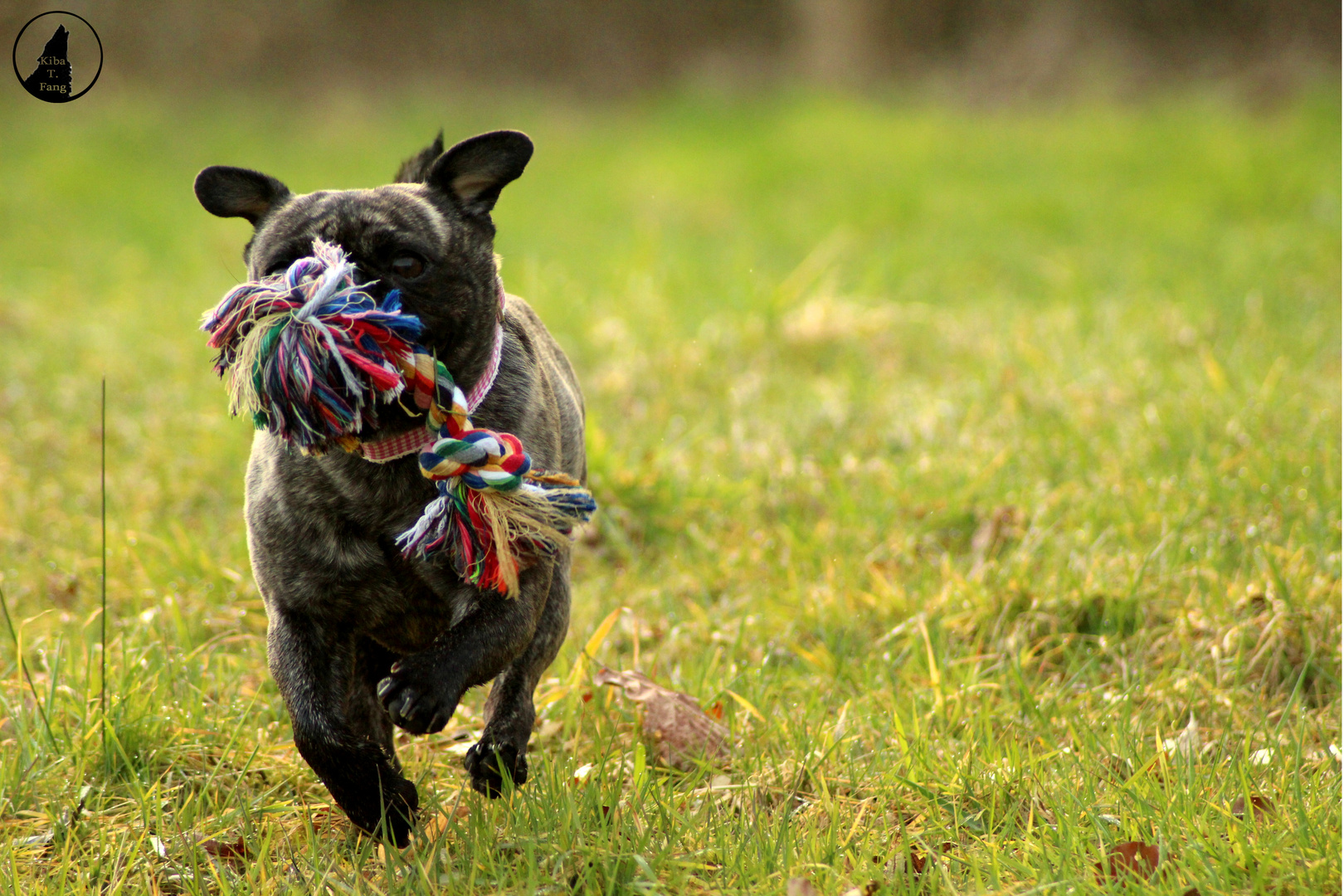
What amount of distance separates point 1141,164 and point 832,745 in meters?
8.81

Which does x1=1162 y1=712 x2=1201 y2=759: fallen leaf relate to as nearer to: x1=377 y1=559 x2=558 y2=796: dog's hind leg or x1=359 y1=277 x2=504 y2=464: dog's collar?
x1=377 y1=559 x2=558 y2=796: dog's hind leg

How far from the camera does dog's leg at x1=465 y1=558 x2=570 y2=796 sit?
268 cm

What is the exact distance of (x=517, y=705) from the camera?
2768 millimetres

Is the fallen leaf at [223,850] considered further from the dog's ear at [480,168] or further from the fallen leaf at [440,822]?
the dog's ear at [480,168]

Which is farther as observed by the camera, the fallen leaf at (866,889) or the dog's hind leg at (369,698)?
the dog's hind leg at (369,698)

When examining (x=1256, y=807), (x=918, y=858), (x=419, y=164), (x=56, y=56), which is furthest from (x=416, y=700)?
(x=56, y=56)

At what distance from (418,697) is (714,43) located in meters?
17.1

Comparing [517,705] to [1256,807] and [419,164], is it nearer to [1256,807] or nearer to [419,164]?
[419,164]

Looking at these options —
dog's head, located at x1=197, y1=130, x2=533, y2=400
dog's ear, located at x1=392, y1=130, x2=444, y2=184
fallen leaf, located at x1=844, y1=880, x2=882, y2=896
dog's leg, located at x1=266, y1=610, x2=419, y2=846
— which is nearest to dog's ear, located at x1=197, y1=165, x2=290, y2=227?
dog's head, located at x1=197, y1=130, x2=533, y2=400

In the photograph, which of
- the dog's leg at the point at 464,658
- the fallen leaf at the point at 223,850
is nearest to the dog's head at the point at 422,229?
the dog's leg at the point at 464,658

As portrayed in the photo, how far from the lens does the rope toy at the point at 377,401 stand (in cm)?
219

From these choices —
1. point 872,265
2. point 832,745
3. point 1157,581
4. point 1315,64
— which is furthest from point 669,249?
point 1315,64

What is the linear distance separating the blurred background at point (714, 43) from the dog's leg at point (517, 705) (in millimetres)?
11693

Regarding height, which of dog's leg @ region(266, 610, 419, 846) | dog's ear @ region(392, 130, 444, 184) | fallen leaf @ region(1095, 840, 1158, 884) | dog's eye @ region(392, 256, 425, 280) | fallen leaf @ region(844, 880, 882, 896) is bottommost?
fallen leaf @ region(844, 880, 882, 896)
